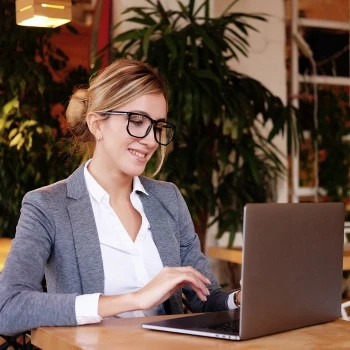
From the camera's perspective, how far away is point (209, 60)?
15.1 ft

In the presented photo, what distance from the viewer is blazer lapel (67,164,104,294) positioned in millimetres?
2338

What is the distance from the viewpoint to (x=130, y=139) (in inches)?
94.3

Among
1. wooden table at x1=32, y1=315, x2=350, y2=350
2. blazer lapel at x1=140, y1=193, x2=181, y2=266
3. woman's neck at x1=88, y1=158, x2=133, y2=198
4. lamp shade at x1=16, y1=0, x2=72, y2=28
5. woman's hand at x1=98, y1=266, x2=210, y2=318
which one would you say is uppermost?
lamp shade at x1=16, y1=0, x2=72, y2=28

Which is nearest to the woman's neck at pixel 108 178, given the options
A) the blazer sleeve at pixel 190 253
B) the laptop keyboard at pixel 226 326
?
the blazer sleeve at pixel 190 253

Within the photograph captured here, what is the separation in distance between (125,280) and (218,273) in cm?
284

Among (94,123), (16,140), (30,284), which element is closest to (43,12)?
(16,140)

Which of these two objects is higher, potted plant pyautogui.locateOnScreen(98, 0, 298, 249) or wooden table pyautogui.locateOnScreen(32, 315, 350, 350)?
potted plant pyautogui.locateOnScreen(98, 0, 298, 249)

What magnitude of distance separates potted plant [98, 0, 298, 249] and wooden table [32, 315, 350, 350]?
7.90 ft

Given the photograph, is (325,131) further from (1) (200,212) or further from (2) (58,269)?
(2) (58,269)

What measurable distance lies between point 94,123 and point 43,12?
→ 5.43ft

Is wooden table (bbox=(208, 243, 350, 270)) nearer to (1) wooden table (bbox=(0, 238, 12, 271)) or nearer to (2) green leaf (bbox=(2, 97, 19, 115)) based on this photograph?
(1) wooden table (bbox=(0, 238, 12, 271))

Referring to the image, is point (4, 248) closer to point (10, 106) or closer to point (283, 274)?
point (10, 106)

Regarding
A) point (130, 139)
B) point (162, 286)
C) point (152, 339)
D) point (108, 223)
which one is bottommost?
point (152, 339)

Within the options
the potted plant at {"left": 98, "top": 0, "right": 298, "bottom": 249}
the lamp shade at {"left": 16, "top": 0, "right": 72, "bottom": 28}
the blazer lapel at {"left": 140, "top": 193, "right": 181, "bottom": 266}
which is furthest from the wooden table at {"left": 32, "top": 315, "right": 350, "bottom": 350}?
the potted plant at {"left": 98, "top": 0, "right": 298, "bottom": 249}
